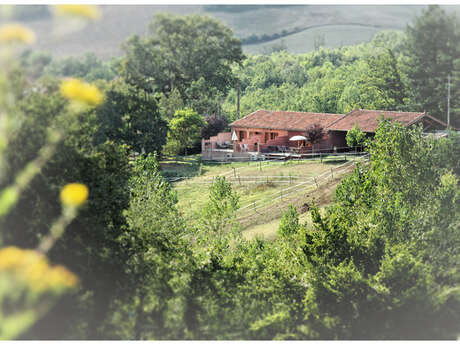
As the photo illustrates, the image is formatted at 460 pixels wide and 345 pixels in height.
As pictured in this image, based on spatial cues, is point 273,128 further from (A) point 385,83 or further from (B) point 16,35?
(B) point 16,35

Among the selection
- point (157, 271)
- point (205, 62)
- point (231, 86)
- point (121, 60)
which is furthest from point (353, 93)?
point (157, 271)

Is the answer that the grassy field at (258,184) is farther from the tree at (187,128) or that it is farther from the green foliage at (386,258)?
the green foliage at (386,258)

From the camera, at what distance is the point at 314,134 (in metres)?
22.6

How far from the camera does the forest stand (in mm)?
5527

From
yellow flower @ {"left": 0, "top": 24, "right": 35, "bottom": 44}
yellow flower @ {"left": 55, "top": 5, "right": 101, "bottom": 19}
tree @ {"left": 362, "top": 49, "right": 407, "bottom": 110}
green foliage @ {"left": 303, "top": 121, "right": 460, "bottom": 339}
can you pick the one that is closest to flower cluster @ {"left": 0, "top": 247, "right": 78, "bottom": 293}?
yellow flower @ {"left": 0, "top": 24, "right": 35, "bottom": 44}

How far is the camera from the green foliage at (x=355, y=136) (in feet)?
65.6

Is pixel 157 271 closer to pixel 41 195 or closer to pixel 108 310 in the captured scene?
pixel 108 310

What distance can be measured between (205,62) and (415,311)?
15825mm

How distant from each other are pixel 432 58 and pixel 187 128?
372 inches

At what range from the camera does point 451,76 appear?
18984 mm

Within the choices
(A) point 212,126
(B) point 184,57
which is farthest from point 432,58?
(A) point 212,126

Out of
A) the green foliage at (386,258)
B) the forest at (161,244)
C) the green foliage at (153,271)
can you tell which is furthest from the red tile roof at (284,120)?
the green foliage at (153,271)

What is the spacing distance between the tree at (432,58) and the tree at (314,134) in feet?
12.2

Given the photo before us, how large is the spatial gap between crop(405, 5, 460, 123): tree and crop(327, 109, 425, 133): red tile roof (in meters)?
1.02
